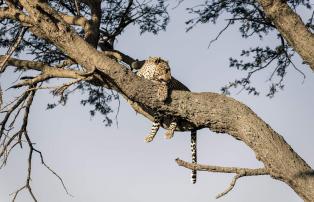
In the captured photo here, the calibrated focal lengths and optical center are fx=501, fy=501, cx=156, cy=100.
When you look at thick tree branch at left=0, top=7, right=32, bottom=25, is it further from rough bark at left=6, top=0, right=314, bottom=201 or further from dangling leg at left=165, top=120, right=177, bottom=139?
dangling leg at left=165, top=120, right=177, bottom=139

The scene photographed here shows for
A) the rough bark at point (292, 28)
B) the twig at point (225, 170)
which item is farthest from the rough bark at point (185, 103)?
the rough bark at point (292, 28)

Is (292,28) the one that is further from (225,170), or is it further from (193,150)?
(225,170)

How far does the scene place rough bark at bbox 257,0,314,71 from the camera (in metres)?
4.83

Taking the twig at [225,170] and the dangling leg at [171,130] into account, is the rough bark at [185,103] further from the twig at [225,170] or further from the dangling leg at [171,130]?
the twig at [225,170]

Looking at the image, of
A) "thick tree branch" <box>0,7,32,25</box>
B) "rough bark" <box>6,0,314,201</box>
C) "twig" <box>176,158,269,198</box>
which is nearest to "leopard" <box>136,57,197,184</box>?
"rough bark" <box>6,0,314,201</box>

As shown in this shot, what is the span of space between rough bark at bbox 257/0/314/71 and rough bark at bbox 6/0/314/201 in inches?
40.5

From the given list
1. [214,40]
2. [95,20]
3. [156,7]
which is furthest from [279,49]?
[95,20]

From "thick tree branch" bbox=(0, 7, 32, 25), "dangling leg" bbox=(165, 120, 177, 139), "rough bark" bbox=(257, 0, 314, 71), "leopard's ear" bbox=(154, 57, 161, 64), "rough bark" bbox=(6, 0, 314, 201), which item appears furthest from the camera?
"leopard's ear" bbox=(154, 57, 161, 64)

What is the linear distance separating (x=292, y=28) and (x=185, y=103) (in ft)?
4.79

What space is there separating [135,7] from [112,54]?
1347 mm

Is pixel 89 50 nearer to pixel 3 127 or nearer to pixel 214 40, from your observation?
pixel 3 127

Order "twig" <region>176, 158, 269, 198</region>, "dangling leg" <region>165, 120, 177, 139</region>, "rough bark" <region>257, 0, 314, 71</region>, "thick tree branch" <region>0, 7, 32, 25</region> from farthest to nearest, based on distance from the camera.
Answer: "rough bark" <region>257, 0, 314, 71</region> → "dangling leg" <region>165, 120, 177, 139</region> → "thick tree branch" <region>0, 7, 32, 25</region> → "twig" <region>176, 158, 269, 198</region>

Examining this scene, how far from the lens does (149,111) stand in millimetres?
5215

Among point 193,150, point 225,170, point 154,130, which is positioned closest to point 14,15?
point 154,130
